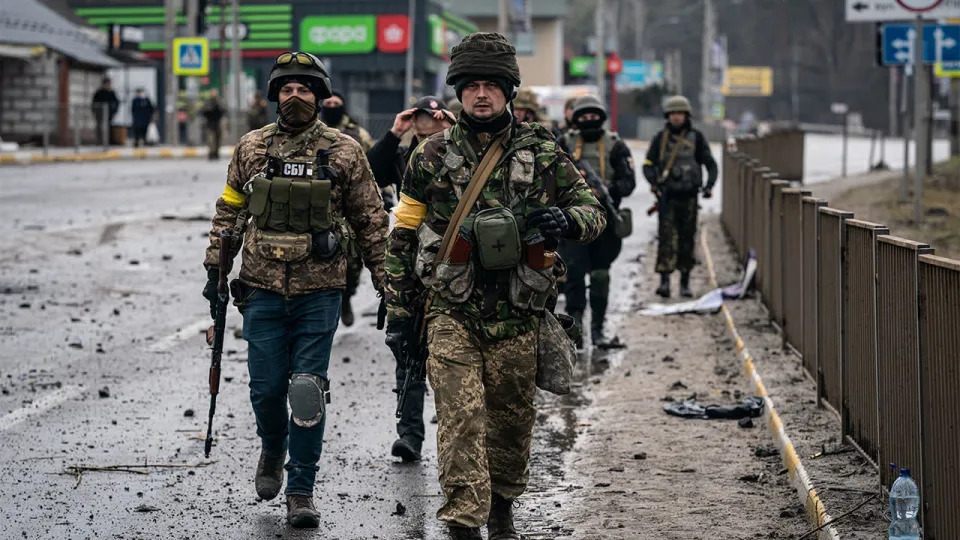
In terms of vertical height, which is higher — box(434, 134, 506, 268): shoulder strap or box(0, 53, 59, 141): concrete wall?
box(0, 53, 59, 141): concrete wall

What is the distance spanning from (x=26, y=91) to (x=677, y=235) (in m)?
33.0

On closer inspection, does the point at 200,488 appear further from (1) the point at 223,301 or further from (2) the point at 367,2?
(2) the point at 367,2

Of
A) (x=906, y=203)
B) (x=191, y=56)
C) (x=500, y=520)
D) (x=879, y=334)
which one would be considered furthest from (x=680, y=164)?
(x=191, y=56)

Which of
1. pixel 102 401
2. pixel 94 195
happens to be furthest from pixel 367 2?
pixel 102 401

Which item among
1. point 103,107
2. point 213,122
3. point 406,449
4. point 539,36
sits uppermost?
point 539,36

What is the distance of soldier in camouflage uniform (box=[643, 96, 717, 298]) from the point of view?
48.1ft

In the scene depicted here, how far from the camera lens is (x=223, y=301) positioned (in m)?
6.86

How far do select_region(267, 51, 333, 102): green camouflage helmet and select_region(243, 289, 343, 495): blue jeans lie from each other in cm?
84

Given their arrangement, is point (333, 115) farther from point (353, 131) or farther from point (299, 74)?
point (299, 74)

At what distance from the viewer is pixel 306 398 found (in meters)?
6.50

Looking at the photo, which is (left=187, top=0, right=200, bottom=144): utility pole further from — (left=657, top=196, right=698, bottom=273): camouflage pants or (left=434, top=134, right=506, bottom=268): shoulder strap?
(left=434, top=134, right=506, bottom=268): shoulder strap

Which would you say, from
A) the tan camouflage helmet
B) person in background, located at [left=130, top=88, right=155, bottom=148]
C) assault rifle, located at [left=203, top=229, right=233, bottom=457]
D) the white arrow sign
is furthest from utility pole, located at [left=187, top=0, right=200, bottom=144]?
assault rifle, located at [left=203, top=229, right=233, bottom=457]

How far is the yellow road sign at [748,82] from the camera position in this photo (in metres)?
126

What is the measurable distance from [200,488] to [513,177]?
2.33 meters
